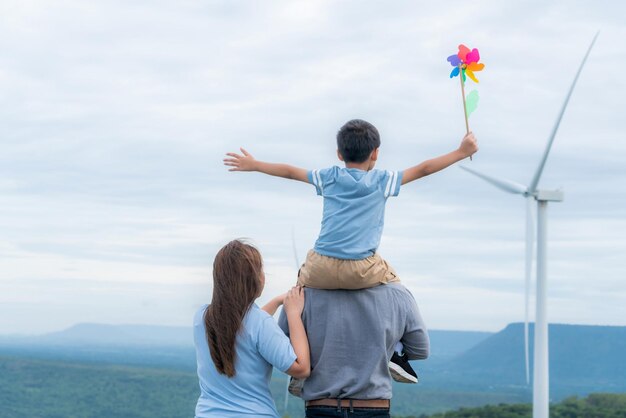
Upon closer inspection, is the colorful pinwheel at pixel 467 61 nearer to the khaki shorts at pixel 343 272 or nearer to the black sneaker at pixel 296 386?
the khaki shorts at pixel 343 272

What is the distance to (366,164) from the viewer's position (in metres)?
8.30

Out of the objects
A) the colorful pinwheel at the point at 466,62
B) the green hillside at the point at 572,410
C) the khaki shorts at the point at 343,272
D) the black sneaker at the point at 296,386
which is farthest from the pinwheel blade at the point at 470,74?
the green hillside at the point at 572,410

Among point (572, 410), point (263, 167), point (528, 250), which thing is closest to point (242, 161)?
point (263, 167)

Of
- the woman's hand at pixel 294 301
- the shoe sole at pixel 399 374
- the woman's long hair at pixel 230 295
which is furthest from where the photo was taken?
the shoe sole at pixel 399 374

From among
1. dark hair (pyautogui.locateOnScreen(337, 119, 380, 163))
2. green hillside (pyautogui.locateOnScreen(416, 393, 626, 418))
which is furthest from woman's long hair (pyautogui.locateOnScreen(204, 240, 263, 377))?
green hillside (pyautogui.locateOnScreen(416, 393, 626, 418))

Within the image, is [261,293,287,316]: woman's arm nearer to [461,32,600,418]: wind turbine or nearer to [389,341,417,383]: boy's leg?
[389,341,417,383]: boy's leg

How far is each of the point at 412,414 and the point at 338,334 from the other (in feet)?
550

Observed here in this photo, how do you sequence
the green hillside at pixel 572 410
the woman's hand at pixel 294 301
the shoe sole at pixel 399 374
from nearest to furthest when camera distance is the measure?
the woman's hand at pixel 294 301
the shoe sole at pixel 399 374
the green hillside at pixel 572 410

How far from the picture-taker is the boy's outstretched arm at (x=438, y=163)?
26.8ft

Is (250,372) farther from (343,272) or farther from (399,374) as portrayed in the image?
(399,374)

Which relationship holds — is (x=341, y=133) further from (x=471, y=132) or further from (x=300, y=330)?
(x=300, y=330)

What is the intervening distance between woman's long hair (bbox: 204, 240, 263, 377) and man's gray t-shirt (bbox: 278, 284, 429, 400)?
60 centimetres

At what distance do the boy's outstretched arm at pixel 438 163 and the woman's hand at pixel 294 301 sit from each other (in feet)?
3.82

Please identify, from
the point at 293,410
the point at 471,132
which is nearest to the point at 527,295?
the point at 471,132
